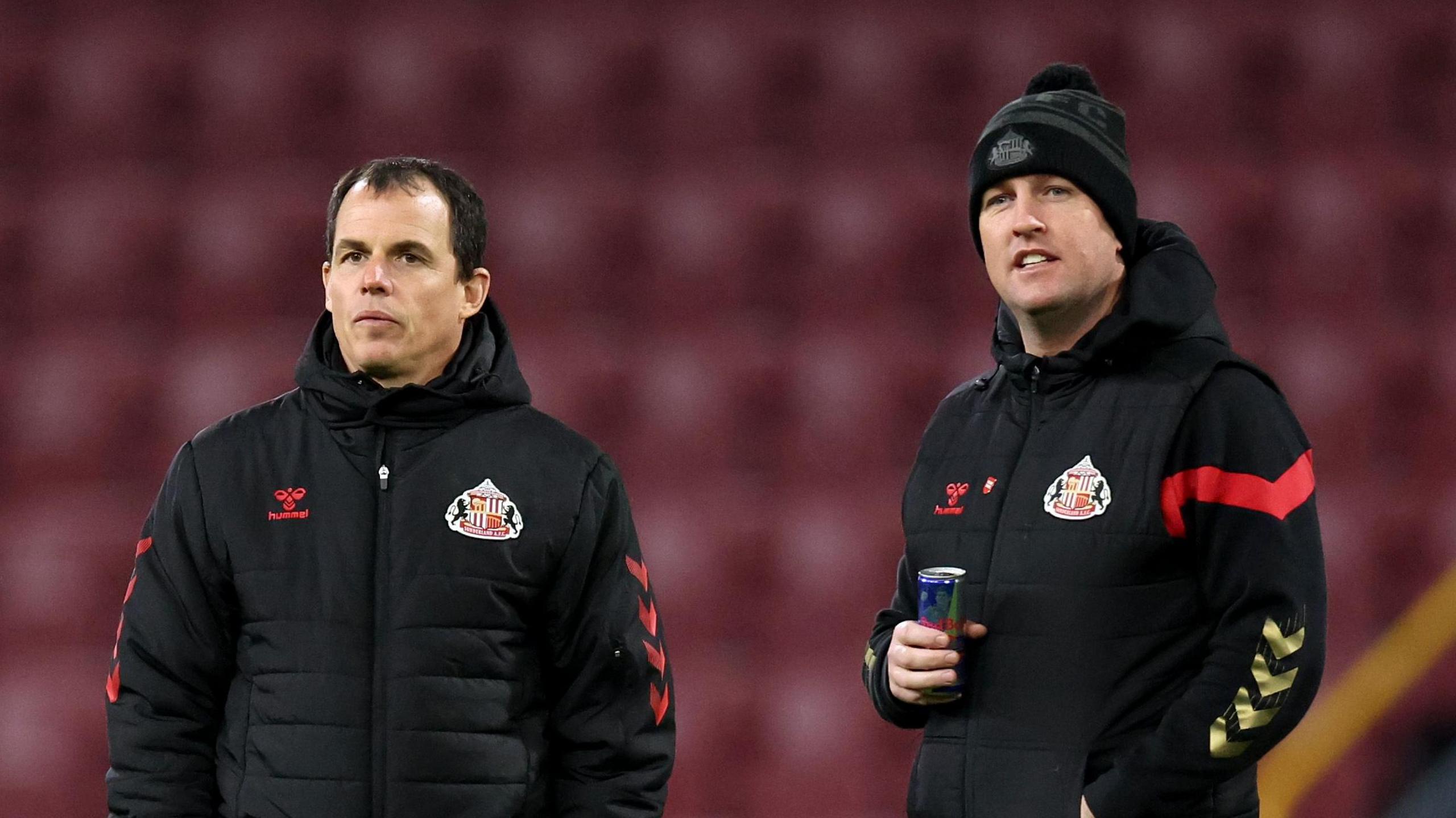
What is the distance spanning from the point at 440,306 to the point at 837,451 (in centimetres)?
106

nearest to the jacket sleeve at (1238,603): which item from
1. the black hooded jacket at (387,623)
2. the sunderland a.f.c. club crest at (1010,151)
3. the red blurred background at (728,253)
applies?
the sunderland a.f.c. club crest at (1010,151)

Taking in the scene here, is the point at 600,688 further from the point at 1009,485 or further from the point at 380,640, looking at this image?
the point at 1009,485

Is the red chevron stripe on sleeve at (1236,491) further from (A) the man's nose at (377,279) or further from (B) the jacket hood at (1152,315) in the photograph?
(A) the man's nose at (377,279)

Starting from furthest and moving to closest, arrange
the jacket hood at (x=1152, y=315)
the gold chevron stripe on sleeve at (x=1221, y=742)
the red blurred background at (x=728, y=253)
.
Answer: the red blurred background at (x=728, y=253) → the jacket hood at (x=1152, y=315) → the gold chevron stripe on sleeve at (x=1221, y=742)

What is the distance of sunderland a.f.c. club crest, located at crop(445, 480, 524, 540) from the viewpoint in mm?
979

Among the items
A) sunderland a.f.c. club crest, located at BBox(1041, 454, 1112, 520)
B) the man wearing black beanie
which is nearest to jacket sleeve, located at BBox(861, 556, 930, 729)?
the man wearing black beanie

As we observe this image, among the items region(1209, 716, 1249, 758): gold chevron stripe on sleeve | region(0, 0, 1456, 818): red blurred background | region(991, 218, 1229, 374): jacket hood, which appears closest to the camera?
region(1209, 716, 1249, 758): gold chevron stripe on sleeve

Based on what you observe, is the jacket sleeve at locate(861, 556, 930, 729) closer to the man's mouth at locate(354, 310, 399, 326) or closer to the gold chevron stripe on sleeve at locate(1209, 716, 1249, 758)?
the gold chevron stripe on sleeve at locate(1209, 716, 1249, 758)

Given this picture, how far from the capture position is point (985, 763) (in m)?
0.95

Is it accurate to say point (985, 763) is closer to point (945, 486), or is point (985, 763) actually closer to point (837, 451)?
point (945, 486)

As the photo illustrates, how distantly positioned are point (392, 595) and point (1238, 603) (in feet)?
1.67

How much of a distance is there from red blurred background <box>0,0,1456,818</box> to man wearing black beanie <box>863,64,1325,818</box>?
37.4 inches

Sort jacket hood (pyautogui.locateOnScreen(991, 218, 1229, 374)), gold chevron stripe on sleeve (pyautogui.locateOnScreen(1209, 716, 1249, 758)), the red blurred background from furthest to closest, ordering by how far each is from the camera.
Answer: the red blurred background < jacket hood (pyautogui.locateOnScreen(991, 218, 1229, 374)) < gold chevron stripe on sleeve (pyautogui.locateOnScreen(1209, 716, 1249, 758))

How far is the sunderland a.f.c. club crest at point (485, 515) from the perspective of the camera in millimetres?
979
